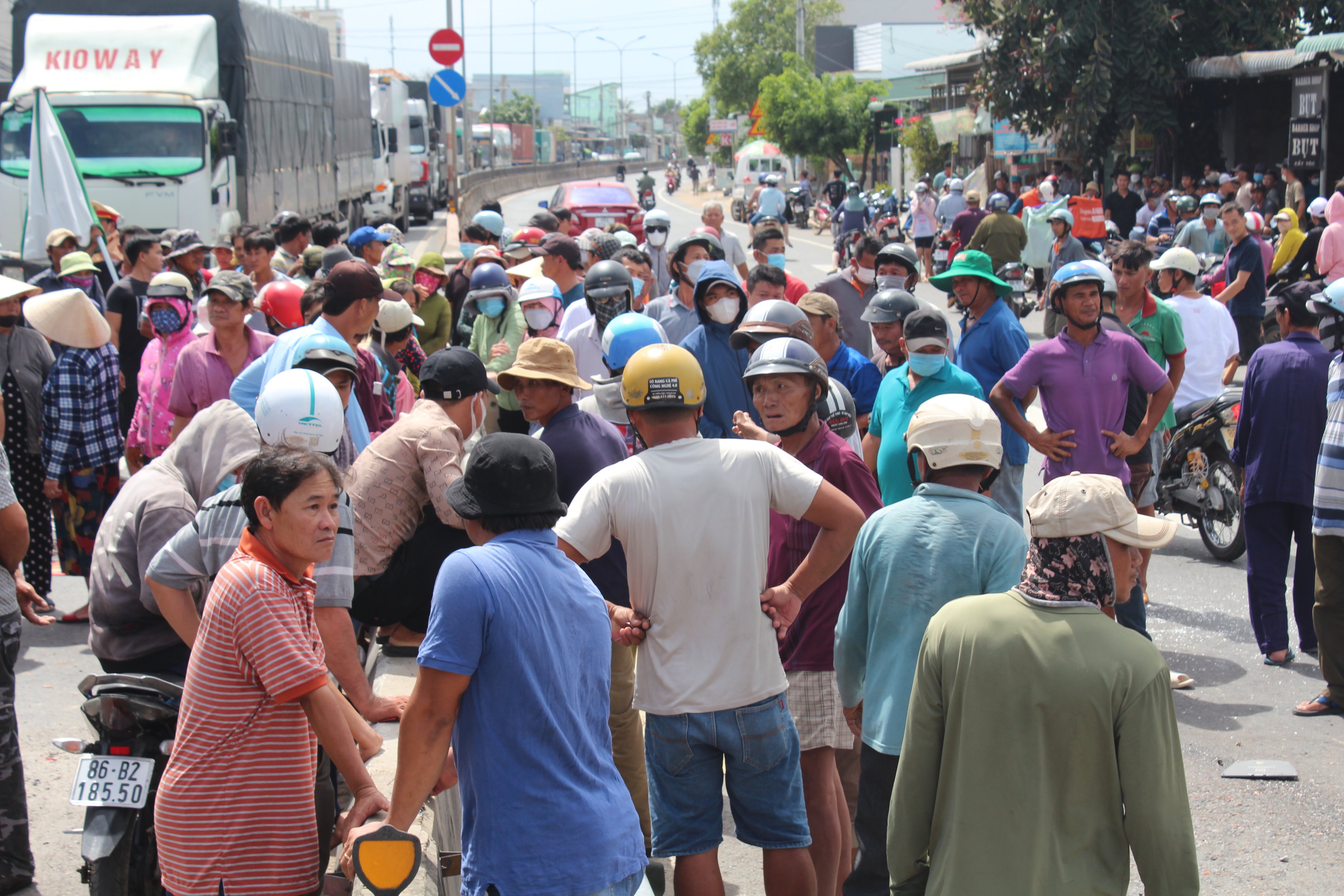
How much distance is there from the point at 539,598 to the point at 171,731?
1.65m

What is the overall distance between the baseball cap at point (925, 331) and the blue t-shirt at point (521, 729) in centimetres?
266

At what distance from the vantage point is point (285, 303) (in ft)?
25.2

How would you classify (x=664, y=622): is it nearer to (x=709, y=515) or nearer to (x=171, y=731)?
(x=709, y=515)

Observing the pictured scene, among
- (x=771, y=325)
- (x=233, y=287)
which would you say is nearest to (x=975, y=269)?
(x=771, y=325)

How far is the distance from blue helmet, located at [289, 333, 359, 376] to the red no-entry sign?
1837 cm

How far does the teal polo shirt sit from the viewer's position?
508cm

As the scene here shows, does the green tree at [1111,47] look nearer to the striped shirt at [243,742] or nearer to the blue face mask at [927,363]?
the blue face mask at [927,363]

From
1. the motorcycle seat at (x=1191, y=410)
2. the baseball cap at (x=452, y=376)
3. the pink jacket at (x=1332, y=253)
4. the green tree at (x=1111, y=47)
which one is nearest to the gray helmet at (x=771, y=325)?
the baseball cap at (x=452, y=376)

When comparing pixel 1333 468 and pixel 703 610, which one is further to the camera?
pixel 1333 468

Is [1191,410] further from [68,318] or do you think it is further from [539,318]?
[68,318]

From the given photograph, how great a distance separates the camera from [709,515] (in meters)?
3.42

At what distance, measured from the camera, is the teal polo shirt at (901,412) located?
5078mm

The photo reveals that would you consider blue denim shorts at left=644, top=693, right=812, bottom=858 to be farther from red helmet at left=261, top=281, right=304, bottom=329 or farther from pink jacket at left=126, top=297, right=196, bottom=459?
red helmet at left=261, top=281, right=304, bottom=329

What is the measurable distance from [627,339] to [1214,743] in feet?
10.5
